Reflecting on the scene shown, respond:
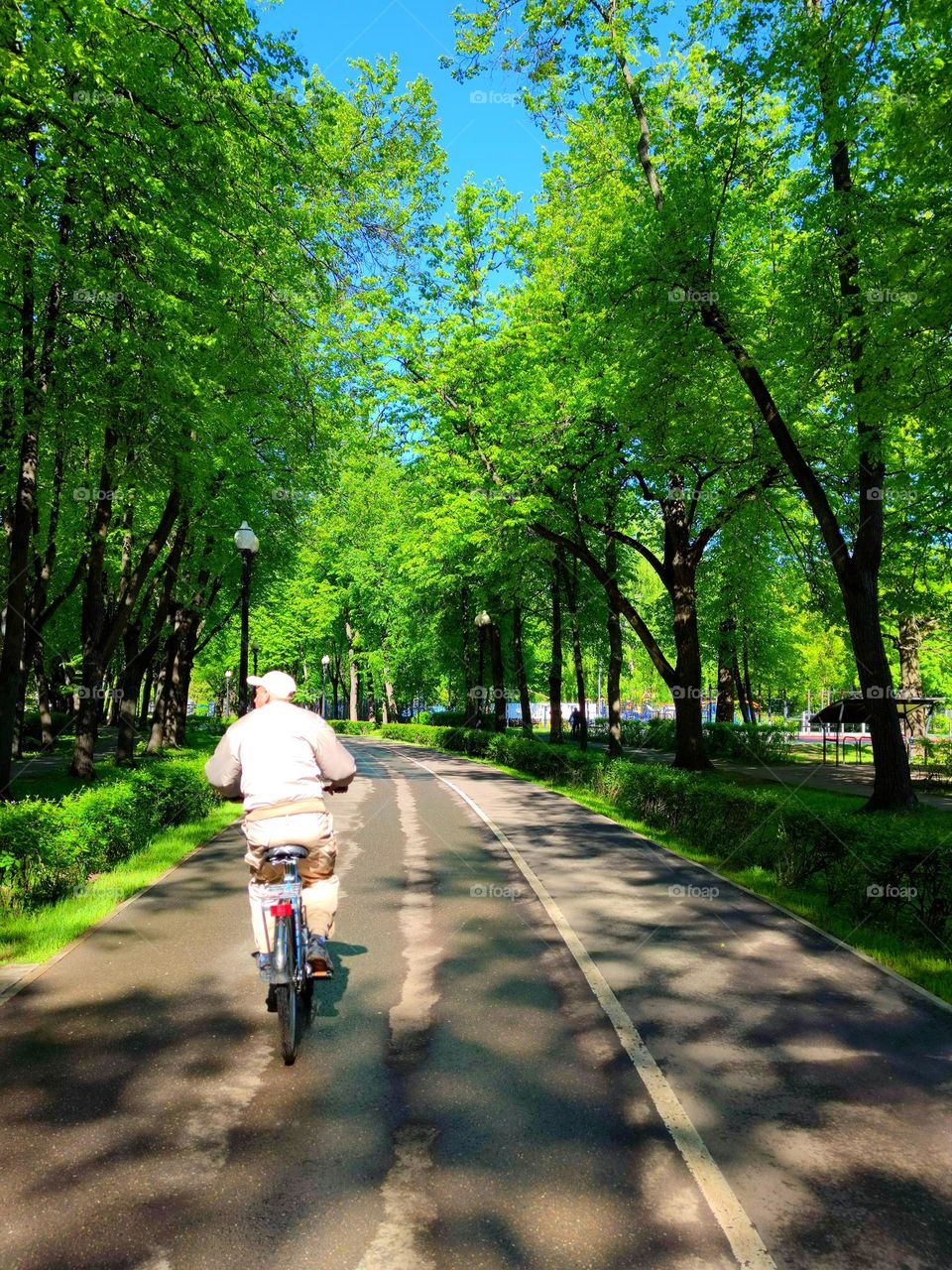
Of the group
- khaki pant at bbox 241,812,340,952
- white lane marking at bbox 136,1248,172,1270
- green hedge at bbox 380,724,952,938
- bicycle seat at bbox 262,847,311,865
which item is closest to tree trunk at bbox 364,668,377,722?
green hedge at bbox 380,724,952,938

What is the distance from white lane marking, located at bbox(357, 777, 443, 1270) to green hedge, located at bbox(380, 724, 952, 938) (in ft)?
14.2

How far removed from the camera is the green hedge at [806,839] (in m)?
7.07

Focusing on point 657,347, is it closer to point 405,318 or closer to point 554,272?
point 554,272

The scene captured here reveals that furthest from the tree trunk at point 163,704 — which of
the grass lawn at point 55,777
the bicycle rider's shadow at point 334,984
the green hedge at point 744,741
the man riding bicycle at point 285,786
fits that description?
the man riding bicycle at point 285,786

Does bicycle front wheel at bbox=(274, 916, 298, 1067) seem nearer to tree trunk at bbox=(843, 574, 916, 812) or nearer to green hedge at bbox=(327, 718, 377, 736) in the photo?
tree trunk at bbox=(843, 574, 916, 812)

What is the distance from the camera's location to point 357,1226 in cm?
297

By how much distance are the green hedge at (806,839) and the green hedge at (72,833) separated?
7911 mm

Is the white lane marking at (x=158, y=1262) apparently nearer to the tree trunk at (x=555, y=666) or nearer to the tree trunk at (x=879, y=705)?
the tree trunk at (x=879, y=705)

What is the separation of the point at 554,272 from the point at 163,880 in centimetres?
1714

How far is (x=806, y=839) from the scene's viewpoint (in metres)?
8.91

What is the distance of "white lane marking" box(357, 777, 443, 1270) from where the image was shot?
2850 mm

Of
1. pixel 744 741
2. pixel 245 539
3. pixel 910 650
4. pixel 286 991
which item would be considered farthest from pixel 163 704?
pixel 910 650

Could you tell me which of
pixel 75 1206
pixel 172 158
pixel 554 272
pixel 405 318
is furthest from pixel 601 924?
pixel 405 318

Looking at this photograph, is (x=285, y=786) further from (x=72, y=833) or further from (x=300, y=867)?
(x=72, y=833)
